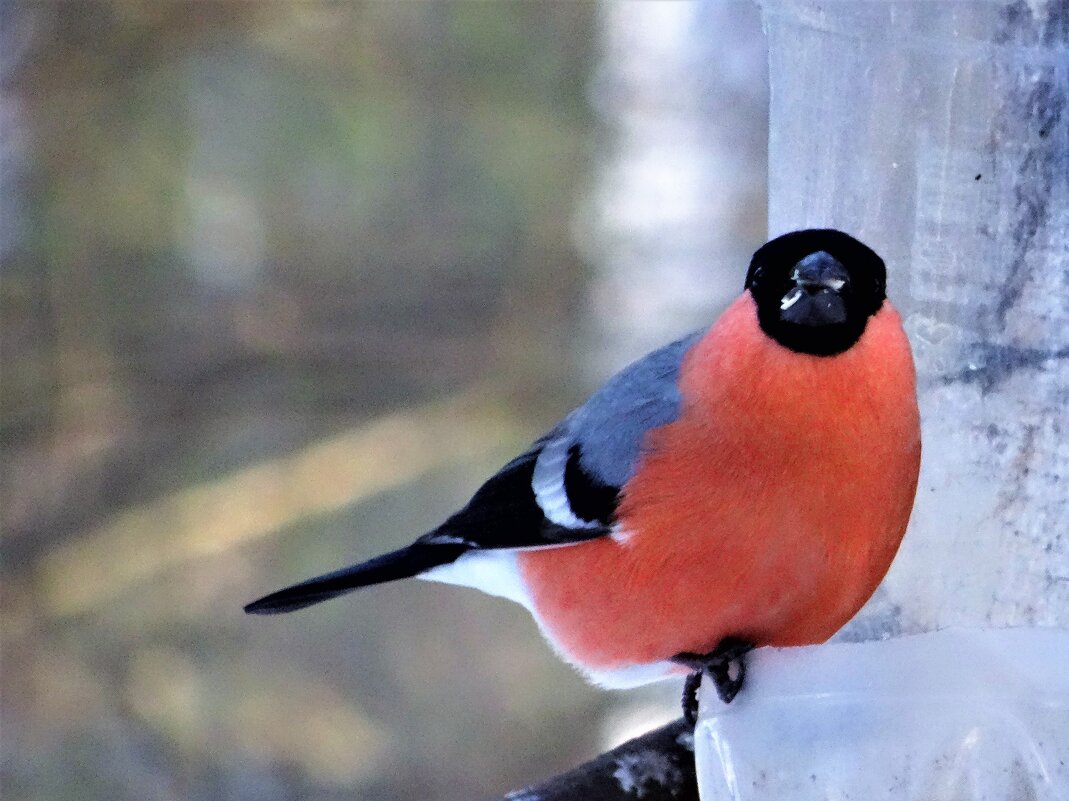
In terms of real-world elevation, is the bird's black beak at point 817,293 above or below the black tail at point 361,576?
above

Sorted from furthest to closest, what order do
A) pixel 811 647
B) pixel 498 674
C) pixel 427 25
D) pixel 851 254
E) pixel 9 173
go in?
pixel 498 674 → pixel 427 25 → pixel 9 173 → pixel 811 647 → pixel 851 254

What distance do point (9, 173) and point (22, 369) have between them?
646mm

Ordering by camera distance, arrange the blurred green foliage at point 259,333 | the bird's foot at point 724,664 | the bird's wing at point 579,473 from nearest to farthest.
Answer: the bird's foot at point 724,664
the bird's wing at point 579,473
the blurred green foliage at point 259,333

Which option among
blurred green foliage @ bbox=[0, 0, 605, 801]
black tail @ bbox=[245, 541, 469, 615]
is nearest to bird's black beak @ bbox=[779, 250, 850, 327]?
black tail @ bbox=[245, 541, 469, 615]

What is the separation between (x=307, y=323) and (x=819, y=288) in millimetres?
3738

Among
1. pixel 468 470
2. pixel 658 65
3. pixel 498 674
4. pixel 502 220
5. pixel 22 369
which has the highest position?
pixel 658 65

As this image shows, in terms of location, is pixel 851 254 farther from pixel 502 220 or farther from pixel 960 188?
pixel 502 220

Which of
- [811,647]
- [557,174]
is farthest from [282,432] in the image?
[811,647]

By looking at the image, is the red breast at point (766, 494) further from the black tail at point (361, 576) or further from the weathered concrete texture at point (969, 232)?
the black tail at point (361, 576)

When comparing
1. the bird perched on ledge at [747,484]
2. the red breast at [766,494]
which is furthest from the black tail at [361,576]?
the red breast at [766,494]

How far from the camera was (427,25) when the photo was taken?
16.6 ft

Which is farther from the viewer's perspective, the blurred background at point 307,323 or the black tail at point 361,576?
the blurred background at point 307,323

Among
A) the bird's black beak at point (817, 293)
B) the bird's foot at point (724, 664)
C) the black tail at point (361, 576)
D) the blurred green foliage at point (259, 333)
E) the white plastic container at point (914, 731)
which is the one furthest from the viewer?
the blurred green foliage at point (259, 333)

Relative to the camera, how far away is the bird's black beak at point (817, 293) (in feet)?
4.99
